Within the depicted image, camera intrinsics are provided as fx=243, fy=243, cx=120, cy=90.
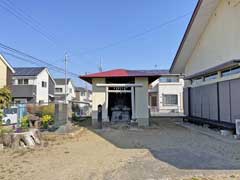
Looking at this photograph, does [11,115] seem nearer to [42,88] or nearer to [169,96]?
[42,88]

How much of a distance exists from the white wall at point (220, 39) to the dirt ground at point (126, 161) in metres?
4.31

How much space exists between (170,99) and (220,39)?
61.4 feet

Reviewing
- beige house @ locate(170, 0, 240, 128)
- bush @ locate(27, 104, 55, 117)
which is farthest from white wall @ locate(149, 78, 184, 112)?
bush @ locate(27, 104, 55, 117)

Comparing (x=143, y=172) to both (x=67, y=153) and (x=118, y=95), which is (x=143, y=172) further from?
(x=118, y=95)

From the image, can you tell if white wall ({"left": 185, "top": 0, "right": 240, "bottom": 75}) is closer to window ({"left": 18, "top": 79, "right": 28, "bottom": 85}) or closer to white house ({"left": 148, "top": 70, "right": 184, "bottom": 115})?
white house ({"left": 148, "top": 70, "right": 184, "bottom": 115})

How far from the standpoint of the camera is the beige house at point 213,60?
10125 mm

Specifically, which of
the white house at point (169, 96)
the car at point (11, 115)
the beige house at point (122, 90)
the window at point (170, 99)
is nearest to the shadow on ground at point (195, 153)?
the beige house at point (122, 90)

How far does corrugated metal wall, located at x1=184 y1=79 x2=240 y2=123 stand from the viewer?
9.81 meters

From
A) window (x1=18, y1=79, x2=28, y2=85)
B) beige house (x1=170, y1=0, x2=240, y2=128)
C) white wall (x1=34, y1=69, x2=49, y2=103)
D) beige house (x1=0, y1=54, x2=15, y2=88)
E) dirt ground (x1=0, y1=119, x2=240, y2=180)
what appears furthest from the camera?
white wall (x1=34, y1=69, x2=49, y2=103)

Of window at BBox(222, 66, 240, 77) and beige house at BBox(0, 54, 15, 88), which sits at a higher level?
beige house at BBox(0, 54, 15, 88)

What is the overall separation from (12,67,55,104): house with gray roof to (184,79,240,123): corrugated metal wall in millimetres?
19491

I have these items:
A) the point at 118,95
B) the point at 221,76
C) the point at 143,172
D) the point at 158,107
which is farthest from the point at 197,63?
the point at 158,107

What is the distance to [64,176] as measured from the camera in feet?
15.8

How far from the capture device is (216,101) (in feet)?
38.1
